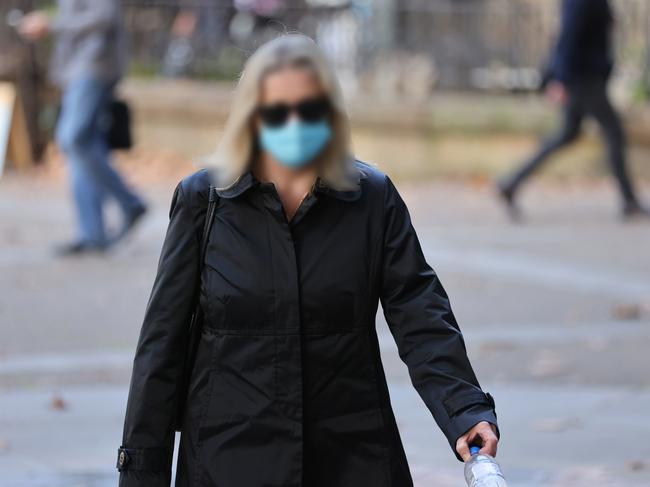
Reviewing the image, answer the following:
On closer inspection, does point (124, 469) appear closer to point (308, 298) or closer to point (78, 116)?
point (308, 298)

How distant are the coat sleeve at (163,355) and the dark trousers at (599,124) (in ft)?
26.4

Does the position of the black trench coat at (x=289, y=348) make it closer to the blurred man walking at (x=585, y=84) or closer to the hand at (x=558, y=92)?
the blurred man walking at (x=585, y=84)

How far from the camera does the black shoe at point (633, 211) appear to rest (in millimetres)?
10938

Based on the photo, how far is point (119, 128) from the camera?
9602mm

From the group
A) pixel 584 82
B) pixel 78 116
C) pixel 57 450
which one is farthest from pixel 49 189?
pixel 57 450

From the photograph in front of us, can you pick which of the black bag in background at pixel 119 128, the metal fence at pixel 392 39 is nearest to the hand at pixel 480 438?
the black bag in background at pixel 119 128

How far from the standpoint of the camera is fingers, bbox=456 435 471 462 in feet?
9.78

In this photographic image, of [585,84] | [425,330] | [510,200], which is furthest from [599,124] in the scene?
[425,330]

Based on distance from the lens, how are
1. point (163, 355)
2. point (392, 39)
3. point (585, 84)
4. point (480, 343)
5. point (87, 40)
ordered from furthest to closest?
point (392, 39), point (585, 84), point (87, 40), point (480, 343), point (163, 355)

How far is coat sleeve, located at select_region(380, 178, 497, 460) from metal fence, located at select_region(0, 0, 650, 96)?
1136 centimetres

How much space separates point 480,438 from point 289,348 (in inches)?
17.6

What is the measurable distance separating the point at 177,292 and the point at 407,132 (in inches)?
427

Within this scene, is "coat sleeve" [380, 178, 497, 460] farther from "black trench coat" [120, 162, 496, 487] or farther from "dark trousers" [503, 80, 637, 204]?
"dark trousers" [503, 80, 637, 204]

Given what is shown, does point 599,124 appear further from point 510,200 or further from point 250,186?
point 250,186
